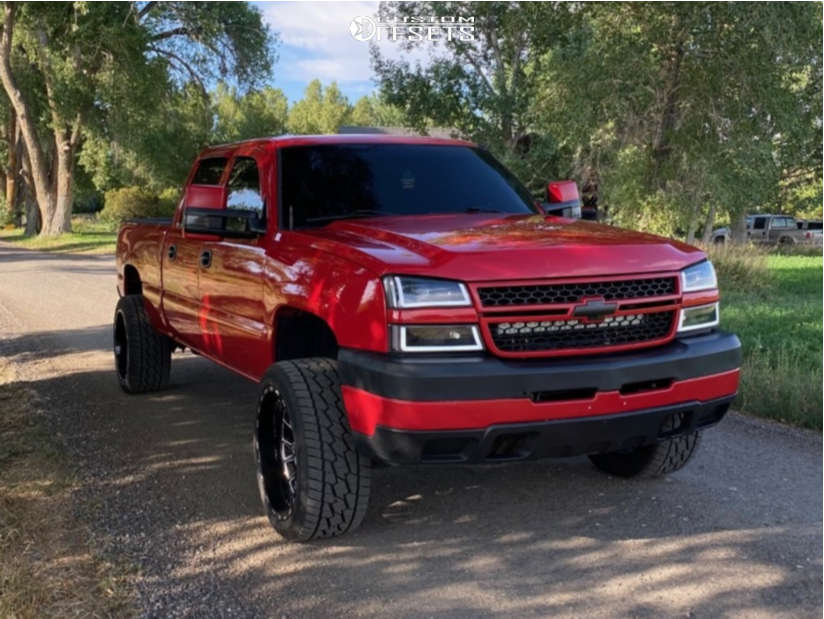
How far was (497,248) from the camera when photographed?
362cm

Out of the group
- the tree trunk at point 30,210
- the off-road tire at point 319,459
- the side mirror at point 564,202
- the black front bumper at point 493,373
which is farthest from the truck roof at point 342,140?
the tree trunk at point 30,210

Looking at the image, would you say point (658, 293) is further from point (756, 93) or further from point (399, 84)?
point (399, 84)

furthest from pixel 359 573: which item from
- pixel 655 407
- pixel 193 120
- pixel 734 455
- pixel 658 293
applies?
pixel 193 120

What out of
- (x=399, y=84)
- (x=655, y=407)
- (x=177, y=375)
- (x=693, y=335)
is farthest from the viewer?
(x=399, y=84)

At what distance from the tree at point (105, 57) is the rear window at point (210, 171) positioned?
837 inches

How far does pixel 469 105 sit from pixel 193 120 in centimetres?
2695

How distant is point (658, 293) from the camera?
3793mm

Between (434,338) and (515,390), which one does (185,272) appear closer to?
(434,338)

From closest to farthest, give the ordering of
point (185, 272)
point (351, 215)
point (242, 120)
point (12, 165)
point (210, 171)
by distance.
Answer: point (351, 215) < point (185, 272) < point (210, 171) < point (12, 165) < point (242, 120)

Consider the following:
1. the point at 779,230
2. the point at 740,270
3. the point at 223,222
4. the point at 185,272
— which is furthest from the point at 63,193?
the point at 779,230

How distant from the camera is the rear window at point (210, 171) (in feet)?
19.0

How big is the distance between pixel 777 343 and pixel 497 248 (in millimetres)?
6079

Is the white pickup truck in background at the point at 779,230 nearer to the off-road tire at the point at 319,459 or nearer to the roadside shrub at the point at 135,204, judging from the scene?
the roadside shrub at the point at 135,204

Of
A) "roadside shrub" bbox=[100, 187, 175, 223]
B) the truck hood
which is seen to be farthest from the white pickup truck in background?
the truck hood
